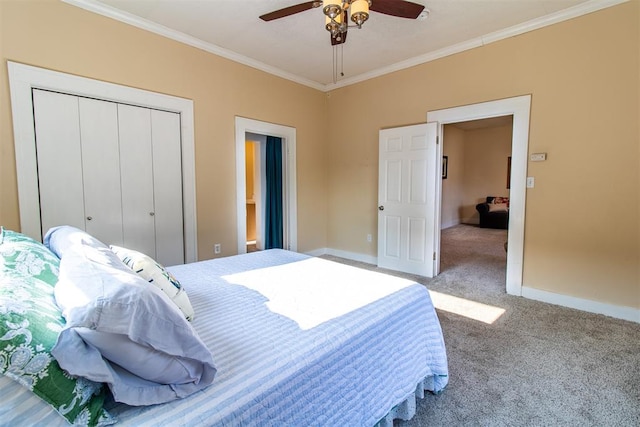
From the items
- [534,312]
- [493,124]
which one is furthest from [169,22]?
[493,124]

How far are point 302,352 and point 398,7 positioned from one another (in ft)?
7.55

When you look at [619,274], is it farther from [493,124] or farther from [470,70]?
[493,124]

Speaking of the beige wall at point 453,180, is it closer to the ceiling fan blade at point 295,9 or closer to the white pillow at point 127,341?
the ceiling fan blade at point 295,9

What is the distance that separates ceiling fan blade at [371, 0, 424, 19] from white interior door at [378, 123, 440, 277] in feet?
5.71

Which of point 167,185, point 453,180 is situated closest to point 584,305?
point 167,185

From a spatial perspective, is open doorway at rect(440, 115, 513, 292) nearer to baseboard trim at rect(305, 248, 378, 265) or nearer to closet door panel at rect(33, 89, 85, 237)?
baseboard trim at rect(305, 248, 378, 265)

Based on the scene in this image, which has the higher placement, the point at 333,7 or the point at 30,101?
the point at 333,7

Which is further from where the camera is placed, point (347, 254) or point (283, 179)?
point (347, 254)

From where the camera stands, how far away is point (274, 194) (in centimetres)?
514

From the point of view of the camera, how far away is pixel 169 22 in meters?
3.00

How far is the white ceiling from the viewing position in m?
2.70

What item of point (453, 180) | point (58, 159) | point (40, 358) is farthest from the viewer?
point (453, 180)

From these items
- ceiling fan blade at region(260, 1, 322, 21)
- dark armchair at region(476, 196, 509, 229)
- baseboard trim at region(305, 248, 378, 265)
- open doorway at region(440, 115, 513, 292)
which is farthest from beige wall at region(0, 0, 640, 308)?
dark armchair at region(476, 196, 509, 229)

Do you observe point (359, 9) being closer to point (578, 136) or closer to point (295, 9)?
point (295, 9)
